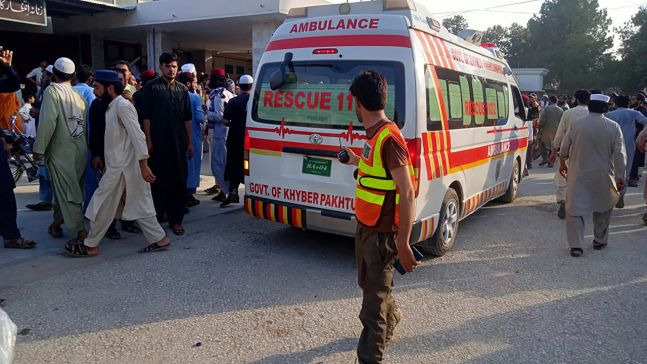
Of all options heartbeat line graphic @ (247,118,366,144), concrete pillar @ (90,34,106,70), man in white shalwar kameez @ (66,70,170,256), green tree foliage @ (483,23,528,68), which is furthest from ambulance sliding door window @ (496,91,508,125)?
green tree foliage @ (483,23,528,68)

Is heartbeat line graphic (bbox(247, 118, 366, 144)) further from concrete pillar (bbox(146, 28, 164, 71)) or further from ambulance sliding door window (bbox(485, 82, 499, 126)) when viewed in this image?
concrete pillar (bbox(146, 28, 164, 71))

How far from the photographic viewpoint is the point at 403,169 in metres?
2.70

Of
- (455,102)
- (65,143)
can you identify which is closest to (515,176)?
(455,102)

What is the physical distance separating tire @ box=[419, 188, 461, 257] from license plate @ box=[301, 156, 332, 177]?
1.23 metres

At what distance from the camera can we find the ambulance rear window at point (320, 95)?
4363mm

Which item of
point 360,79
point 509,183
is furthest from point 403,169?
point 509,183

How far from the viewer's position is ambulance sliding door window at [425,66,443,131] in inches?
177

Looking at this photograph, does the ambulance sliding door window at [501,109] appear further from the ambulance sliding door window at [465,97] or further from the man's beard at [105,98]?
the man's beard at [105,98]

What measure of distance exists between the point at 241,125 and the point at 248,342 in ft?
13.1

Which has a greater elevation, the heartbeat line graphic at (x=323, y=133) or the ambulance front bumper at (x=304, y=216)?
the heartbeat line graphic at (x=323, y=133)

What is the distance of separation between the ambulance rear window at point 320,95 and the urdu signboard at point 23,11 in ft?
34.0

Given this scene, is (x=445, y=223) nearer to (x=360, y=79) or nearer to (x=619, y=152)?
(x=619, y=152)

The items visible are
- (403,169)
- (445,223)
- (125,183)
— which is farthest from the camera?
(445,223)

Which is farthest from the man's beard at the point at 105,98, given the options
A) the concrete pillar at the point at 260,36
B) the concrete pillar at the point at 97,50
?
the concrete pillar at the point at 97,50
